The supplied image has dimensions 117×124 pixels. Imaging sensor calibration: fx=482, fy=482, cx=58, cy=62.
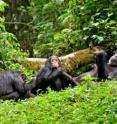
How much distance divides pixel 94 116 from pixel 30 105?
195 centimetres

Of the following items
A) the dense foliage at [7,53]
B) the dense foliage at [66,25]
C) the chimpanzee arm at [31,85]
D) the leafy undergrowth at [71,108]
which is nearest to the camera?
the leafy undergrowth at [71,108]

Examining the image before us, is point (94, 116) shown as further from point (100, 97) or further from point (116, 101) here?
point (100, 97)

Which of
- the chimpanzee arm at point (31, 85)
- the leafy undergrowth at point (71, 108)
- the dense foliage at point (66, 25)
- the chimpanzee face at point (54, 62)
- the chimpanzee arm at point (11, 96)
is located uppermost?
the dense foliage at point (66, 25)

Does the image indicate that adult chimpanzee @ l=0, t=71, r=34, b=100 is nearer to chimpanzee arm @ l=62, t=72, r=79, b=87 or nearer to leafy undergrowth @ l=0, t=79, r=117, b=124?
chimpanzee arm @ l=62, t=72, r=79, b=87

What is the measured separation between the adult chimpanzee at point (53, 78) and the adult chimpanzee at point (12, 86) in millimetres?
563

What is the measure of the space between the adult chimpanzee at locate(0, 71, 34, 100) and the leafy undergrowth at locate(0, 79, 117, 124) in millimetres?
1341

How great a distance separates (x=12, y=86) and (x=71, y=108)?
3.43m

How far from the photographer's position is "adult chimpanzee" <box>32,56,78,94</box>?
11359mm

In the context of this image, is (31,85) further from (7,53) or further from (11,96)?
(7,53)

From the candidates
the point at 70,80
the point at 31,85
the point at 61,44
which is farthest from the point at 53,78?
the point at 61,44

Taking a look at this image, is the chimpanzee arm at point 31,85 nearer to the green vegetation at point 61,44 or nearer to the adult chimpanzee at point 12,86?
the adult chimpanzee at point 12,86

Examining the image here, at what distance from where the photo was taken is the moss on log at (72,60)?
13703 millimetres

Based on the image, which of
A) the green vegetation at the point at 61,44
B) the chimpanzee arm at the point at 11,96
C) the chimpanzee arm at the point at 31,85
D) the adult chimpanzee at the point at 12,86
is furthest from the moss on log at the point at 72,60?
the chimpanzee arm at the point at 11,96

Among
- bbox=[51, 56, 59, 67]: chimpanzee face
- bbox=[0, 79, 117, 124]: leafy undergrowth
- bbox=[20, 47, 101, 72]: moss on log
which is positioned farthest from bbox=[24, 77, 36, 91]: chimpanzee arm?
bbox=[20, 47, 101, 72]: moss on log
